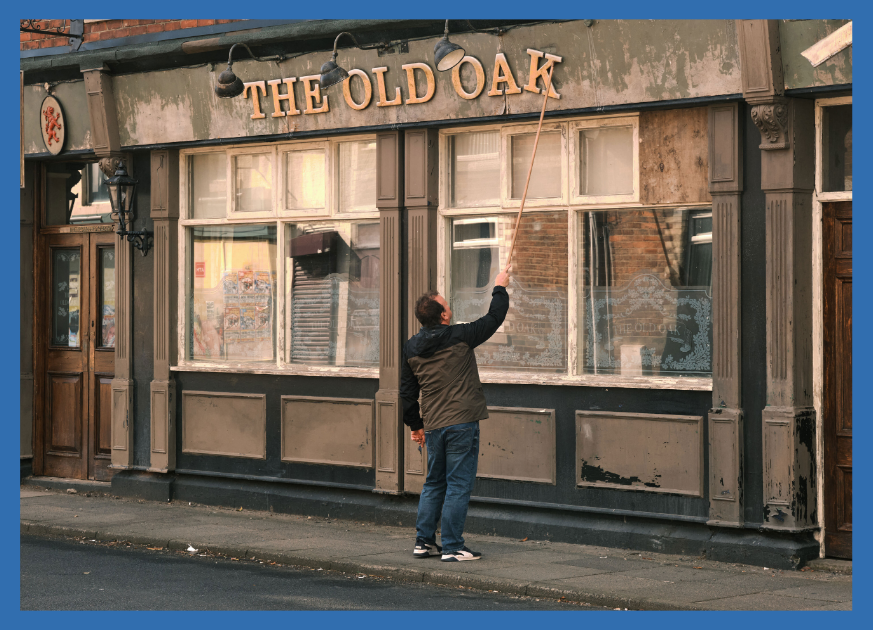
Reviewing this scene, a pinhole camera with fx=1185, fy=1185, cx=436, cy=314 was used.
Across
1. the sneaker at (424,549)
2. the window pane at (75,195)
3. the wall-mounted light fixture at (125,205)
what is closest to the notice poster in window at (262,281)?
the wall-mounted light fixture at (125,205)

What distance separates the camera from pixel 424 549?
356 inches

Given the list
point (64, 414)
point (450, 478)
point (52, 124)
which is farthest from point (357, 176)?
point (64, 414)

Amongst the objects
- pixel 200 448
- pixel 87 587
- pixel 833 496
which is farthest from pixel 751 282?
pixel 200 448

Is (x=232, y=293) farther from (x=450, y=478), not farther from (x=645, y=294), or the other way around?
(x=645, y=294)

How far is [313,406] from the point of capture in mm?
11500

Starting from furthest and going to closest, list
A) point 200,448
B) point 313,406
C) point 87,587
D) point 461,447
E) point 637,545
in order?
point 200,448 < point 313,406 < point 637,545 < point 461,447 < point 87,587

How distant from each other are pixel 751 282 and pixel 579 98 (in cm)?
209

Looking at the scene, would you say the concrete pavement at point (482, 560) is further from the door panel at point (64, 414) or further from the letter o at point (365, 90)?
the letter o at point (365, 90)

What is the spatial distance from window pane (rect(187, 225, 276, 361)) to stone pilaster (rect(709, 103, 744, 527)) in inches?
187

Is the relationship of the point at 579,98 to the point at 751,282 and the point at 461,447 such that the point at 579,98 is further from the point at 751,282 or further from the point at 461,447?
the point at 461,447

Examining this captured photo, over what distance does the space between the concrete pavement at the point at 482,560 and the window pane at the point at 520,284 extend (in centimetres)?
161

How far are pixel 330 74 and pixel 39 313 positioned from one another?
556cm

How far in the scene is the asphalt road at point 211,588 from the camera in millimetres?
7578

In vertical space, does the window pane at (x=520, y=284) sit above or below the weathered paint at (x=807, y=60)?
below
